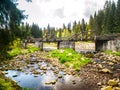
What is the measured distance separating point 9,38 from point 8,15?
3.71ft

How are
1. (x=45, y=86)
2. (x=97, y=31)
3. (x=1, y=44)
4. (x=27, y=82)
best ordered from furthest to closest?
(x=97, y=31) → (x=27, y=82) → (x=45, y=86) → (x=1, y=44)

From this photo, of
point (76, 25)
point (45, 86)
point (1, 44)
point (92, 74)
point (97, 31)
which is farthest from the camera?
point (76, 25)

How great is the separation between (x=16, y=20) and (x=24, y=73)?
1312 centimetres

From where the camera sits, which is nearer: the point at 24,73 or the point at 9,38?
the point at 9,38

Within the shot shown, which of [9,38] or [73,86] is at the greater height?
[9,38]

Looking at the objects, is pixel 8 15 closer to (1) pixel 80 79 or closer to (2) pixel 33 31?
(1) pixel 80 79

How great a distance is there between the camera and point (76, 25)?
421ft

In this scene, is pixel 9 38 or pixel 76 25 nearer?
pixel 9 38

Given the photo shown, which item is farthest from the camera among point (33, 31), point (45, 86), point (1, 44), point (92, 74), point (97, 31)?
point (33, 31)

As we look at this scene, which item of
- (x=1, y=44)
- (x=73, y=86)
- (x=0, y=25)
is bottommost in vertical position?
(x=73, y=86)

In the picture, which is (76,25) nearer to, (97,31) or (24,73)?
(97,31)

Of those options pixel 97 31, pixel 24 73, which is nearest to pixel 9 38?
pixel 24 73

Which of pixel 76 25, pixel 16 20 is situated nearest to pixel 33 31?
pixel 76 25

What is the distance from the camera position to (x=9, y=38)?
10984 millimetres
